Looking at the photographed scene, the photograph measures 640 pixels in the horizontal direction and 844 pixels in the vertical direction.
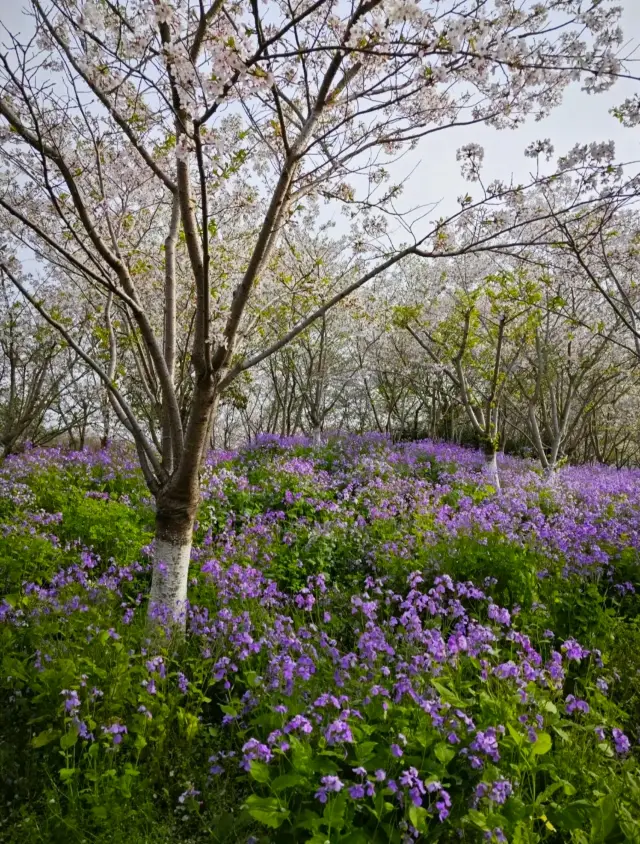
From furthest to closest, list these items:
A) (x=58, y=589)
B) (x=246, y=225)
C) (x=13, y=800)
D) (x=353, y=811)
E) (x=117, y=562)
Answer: (x=246, y=225) → (x=117, y=562) → (x=58, y=589) → (x=13, y=800) → (x=353, y=811)

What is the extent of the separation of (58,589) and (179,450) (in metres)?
1.82

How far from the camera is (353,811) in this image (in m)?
2.25

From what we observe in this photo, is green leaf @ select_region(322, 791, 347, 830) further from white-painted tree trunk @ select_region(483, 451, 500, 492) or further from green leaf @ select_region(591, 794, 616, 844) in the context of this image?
white-painted tree trunk @ select_region(483, 451, 500, 492)

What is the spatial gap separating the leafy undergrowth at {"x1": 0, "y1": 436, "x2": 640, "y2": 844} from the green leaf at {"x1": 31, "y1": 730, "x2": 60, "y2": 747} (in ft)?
0.07

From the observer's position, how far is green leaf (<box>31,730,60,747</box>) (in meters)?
2.76

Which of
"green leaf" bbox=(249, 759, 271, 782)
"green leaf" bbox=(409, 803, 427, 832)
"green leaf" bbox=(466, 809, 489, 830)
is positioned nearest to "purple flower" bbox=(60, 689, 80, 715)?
"green leaf" bbox=(249, 759, 271, 782)

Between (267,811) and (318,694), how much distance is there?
85 centimetres

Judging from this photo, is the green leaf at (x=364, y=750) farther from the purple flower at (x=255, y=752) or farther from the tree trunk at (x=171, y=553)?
the tree trunk at (x=171, y=553)

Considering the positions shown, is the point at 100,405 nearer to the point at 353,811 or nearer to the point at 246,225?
the point at 246,225

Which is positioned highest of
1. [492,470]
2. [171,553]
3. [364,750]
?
[492,470]

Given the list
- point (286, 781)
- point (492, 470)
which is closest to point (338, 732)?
point (286, 781)

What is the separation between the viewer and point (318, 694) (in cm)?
299

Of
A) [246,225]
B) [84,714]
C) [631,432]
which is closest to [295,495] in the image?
[84,714]

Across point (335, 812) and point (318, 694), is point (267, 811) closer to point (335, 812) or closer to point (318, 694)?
point (335, 812)
